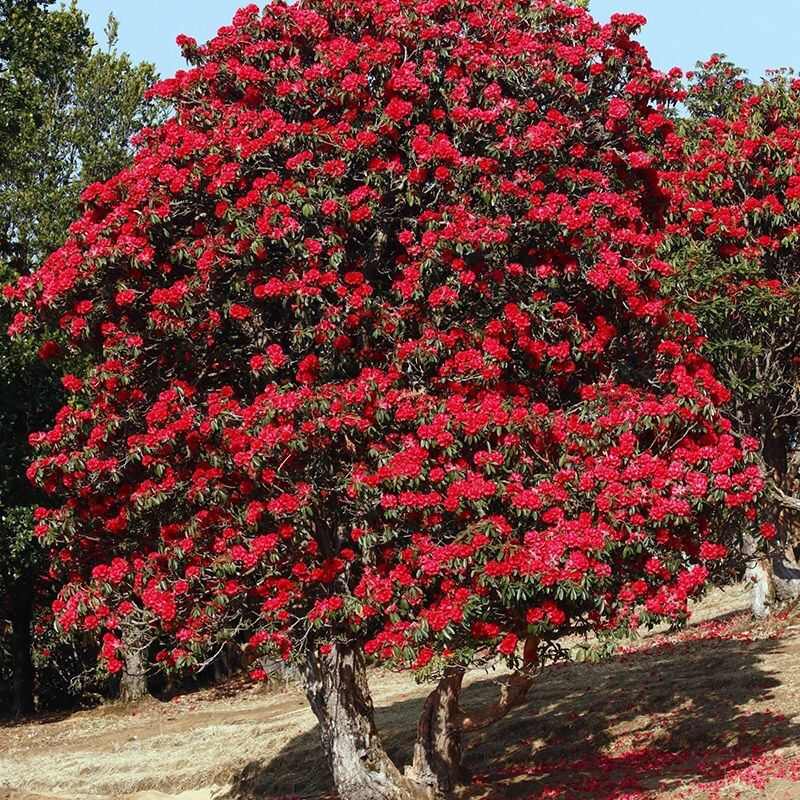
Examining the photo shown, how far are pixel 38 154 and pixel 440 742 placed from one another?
1847 centimetres

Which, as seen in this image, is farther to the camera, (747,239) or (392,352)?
(747,239)

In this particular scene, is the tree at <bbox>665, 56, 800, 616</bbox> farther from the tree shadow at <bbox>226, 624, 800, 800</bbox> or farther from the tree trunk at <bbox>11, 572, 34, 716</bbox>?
the tree trunk at <bbox>11, 572, 34, 716</bbox>

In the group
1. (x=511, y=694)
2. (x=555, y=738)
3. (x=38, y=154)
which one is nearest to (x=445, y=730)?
(x=511, y=694)

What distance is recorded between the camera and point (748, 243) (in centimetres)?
1759

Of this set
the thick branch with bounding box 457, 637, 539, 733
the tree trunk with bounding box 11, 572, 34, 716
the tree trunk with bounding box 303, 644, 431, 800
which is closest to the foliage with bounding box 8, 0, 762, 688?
the thick branch with bounding box 457, 637, 539, 733

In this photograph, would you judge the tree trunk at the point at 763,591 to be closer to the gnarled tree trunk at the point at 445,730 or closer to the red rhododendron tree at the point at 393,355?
the gnarled tree trunk at the point at 445,730

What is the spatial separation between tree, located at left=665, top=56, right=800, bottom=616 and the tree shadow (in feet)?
8.39

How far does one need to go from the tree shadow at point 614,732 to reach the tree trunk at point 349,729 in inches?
83.7

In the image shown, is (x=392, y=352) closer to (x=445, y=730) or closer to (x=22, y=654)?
(x=445, y=730)

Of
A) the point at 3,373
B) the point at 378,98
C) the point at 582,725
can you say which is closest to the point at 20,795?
the point at 3,373

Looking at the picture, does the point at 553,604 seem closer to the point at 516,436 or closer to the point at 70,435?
the point at 516,436

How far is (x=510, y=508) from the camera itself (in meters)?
11.6

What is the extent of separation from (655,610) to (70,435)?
661 centimetres

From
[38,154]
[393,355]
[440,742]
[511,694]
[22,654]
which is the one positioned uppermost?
[38,154]
